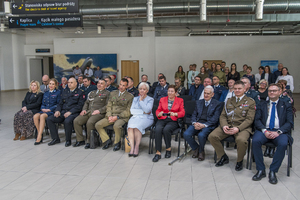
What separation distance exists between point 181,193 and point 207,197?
0.28 m

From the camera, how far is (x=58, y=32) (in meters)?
15.2

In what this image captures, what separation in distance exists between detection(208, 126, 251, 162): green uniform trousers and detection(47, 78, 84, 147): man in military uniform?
261 cm

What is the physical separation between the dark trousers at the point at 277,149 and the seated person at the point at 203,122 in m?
0.70

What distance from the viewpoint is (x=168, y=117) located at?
13.4ft

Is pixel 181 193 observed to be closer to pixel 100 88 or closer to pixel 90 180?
pixel 90 180

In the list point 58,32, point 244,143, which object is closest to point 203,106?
point 244,143

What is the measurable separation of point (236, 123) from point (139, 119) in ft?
5.12

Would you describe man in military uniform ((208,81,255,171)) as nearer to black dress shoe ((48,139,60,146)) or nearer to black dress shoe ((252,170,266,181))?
black dress shoe ((252,170,266,181))

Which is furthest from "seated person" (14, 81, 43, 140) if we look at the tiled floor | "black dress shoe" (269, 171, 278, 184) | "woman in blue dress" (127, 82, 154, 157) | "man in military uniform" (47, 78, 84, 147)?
"black dress shoe" (269, 171, 278, 184)

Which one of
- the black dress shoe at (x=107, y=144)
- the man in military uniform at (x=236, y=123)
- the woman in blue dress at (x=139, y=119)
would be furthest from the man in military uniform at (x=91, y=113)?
the man in military uniform at (x=236, y=123)

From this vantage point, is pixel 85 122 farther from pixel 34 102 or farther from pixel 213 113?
pixel 213 113

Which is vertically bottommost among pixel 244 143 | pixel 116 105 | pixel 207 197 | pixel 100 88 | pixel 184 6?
pixel 207 197

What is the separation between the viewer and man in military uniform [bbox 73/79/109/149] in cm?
443

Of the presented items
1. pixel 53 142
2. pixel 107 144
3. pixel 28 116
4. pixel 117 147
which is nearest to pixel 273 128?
pixel 117 147
